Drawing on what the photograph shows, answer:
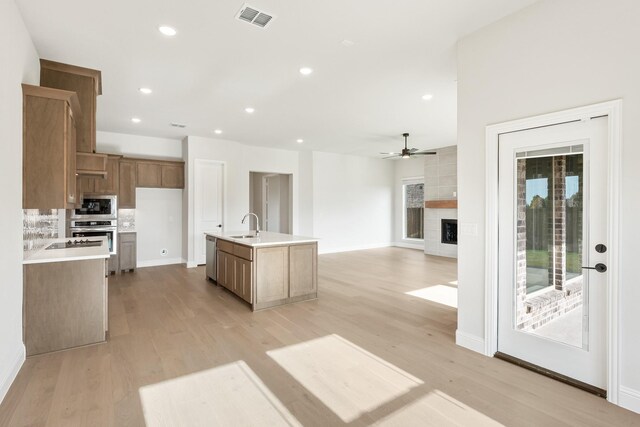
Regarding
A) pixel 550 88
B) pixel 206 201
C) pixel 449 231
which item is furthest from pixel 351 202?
pixel 550 88

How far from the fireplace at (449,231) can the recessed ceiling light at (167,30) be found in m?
7.80

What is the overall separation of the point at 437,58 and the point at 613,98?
1.81 meters

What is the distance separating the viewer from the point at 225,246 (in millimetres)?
5062

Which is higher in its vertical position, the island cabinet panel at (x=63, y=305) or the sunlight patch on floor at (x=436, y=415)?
the island cabinet panel at (x=63, y=305)

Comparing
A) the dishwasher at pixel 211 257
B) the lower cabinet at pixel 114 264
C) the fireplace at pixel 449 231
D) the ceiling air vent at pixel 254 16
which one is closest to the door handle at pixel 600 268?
the ceiling air vent at pixel 254 16

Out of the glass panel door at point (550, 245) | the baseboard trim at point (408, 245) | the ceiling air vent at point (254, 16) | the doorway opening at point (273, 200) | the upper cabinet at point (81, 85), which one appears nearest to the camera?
the glass panel door at point (550, 245)

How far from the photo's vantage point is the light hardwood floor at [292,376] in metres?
2.12

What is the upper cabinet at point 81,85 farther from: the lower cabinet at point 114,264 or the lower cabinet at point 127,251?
the lower cabinet at point 114,264

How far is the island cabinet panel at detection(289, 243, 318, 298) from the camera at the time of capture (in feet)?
14.9

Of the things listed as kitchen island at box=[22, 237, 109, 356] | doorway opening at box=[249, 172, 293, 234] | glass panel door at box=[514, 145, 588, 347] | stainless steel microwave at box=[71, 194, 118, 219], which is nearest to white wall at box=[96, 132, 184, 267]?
stainless steel microwave at box=[71, 194, 118, 219]

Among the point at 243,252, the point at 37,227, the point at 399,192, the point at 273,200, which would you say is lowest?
the point at 243,252

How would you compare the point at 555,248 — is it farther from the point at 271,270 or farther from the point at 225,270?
the point at 225,270

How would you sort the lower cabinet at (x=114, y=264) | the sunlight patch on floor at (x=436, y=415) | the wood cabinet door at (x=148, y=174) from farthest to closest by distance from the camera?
1. the wood cabinet door at (x=148, y=174)
2. the lower cabinet at (x=114, y=264)
3. the sunlight patch on floor at (x=436, y=415)

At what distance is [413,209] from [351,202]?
7.45ft
